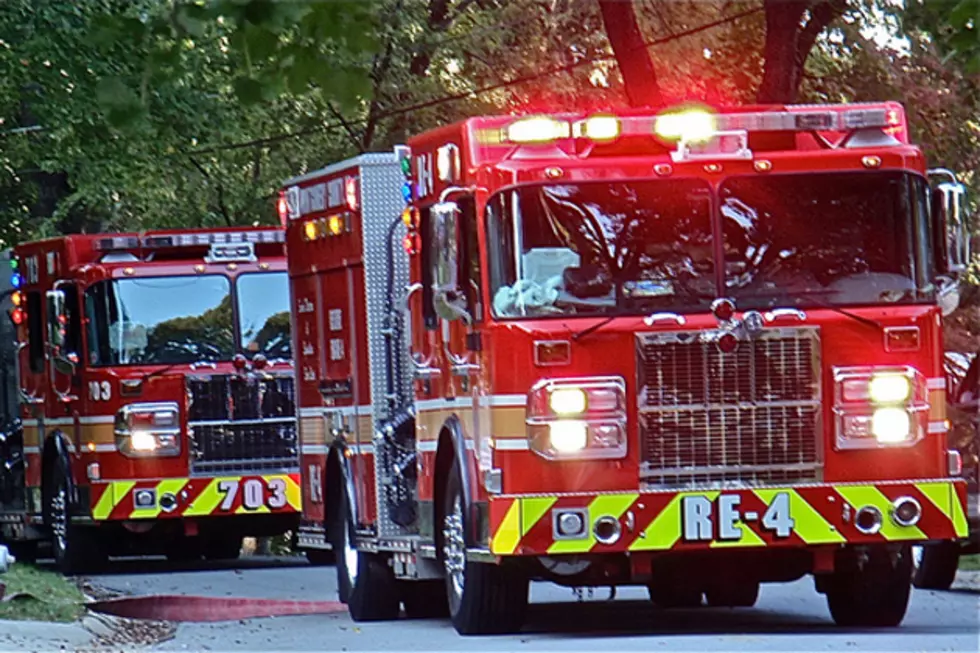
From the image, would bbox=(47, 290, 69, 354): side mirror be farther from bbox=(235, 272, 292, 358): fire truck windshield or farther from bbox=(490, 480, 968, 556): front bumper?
bbox=(490, 480, 968, 556): front bumper

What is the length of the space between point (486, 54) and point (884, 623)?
1519cm

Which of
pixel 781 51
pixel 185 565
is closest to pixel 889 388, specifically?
pixel 781 51

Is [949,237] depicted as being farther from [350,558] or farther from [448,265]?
[350,558]

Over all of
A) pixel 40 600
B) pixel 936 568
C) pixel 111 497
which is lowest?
pixel 936 568

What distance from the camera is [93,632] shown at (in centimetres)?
1555

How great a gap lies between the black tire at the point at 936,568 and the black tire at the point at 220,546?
8693mm

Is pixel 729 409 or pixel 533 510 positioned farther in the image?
pixel 729 409

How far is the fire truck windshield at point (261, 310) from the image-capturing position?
21969 mm

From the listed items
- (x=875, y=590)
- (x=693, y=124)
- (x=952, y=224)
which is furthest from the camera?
(x=875, y=590)

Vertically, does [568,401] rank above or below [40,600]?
above

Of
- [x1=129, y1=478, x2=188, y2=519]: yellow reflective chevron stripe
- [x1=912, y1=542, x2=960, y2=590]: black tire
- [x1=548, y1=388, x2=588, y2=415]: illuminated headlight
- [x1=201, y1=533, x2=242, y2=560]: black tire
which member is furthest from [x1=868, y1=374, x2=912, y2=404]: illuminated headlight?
[x1=201, y1=533, x2=242, y2=560]: black tire

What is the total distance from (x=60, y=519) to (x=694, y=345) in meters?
11.6

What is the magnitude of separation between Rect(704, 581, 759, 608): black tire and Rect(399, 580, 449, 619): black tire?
1.82m

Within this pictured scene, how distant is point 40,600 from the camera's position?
16.5 meters
